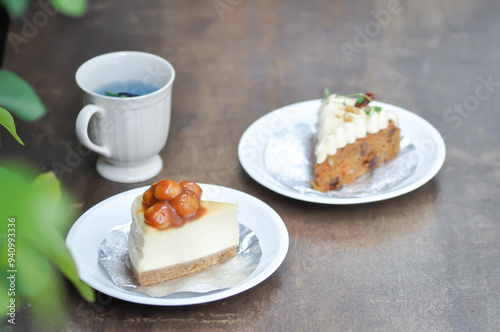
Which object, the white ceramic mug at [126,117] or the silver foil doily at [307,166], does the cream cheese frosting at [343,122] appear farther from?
the white ceramic mug at [126,117]

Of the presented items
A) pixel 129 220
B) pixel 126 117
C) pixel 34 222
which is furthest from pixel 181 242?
pixel 34 222

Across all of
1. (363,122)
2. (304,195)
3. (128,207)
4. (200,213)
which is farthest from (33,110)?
(363,122)

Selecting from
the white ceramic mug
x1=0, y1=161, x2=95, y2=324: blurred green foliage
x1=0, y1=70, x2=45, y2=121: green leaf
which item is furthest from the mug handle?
x1=0, y1=161, x2=95, y2=324: blurred green foliage

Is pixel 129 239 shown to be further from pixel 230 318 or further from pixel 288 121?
pixel 288 121

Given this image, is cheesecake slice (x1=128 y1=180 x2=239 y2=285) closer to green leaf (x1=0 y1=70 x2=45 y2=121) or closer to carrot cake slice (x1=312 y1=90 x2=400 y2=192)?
carrot cake slice (x1=312 y1=90 x2=400 y2=192)

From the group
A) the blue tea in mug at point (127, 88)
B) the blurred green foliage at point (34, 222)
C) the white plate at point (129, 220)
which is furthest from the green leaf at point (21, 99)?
the blue tea in mug at point (127, 88)

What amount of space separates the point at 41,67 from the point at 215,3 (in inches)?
35.0

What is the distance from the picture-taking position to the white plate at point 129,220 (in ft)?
3.45

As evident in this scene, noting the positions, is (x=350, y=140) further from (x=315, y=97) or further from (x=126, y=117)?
(x=126, y=117)

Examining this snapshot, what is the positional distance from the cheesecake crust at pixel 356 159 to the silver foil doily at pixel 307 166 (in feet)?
0.06

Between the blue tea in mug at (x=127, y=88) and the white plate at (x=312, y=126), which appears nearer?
the white plate at (x=312, y=126)

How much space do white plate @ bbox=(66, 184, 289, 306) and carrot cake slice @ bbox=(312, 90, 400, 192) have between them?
0.27m

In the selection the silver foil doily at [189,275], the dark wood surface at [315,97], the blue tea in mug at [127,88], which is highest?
the blue tea in mug at [127,88]

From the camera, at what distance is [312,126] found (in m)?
1.77
